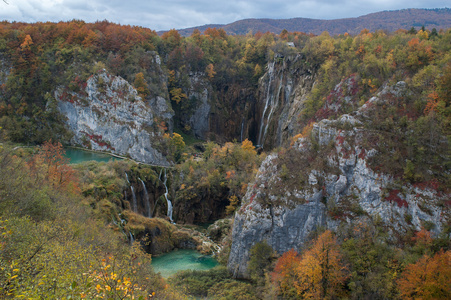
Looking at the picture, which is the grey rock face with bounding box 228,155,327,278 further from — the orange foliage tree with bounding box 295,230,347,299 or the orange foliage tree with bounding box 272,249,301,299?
the orange foliage tree with bounding box 295,230,347,299

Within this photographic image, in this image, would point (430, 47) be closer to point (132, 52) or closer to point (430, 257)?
point (430, 257)

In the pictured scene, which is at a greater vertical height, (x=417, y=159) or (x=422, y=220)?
(x=417, y=159)

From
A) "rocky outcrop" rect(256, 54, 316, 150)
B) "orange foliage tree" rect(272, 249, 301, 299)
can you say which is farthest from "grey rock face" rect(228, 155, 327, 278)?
"rocky outcrop" rect(256, 54, 316, 150)

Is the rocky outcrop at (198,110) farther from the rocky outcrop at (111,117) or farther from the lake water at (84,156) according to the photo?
the lake water at (84,156)

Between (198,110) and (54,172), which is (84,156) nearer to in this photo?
(54,172)

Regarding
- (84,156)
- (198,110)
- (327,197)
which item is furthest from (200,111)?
(327,197)

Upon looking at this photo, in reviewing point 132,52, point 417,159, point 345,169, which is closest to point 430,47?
point 417,159
